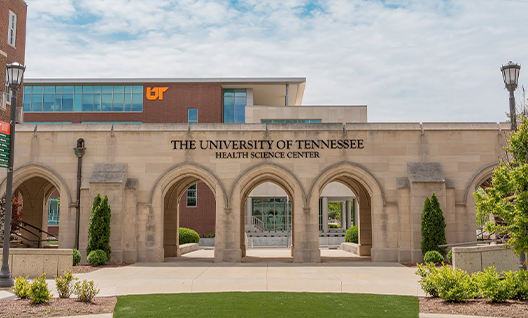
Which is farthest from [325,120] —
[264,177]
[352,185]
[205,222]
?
[264,177]

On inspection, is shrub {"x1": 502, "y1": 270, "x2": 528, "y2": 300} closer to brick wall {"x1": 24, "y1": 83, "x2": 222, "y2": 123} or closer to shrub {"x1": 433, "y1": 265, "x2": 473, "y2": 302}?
shrub {"x1": 433, "y1": 265, "x2": 473, "y2": 302}

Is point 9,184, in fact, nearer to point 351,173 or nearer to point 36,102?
point 351,173

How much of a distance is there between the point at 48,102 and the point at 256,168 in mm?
34888

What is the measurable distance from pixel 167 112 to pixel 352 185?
84.8 ft

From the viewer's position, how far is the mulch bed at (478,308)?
1117 cm

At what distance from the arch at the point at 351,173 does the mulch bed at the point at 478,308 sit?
10.9 m

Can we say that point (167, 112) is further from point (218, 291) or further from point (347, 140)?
point (218, 291)

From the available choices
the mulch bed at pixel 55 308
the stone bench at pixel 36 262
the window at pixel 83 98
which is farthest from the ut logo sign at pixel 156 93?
the mulch bed at pixel 55 308

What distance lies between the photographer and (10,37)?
26297 mm

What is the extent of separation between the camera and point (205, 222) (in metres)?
45.8

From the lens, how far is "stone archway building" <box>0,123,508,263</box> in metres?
23.2

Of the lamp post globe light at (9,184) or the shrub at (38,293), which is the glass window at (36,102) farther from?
the shrub at (38,293)

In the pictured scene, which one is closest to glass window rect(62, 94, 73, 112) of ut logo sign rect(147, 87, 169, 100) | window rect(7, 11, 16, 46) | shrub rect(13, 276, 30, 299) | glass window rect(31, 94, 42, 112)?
glass window rect(31, 94, 42, 112)

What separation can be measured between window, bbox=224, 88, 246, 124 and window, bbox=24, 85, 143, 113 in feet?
26.1
